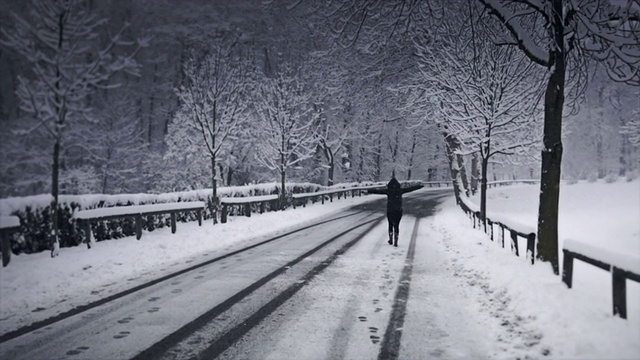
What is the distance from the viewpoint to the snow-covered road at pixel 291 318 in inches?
170

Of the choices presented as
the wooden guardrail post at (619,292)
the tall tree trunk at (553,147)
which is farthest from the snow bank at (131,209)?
the wooden guardrail post at (619,292)

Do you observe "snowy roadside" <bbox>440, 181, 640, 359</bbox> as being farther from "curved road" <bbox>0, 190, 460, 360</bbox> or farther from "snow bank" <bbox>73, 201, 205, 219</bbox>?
"snow bank" <bbox>73, 201, 205, 219</bbox>

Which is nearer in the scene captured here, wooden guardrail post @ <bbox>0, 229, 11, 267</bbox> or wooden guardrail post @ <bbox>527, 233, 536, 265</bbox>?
wooden guardrail post @ <bbox>527, 233, 536, 265</bbox>

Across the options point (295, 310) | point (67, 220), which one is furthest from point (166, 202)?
point (295, 310)

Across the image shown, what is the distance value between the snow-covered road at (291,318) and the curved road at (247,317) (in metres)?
0.01

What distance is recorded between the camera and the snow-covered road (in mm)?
4320

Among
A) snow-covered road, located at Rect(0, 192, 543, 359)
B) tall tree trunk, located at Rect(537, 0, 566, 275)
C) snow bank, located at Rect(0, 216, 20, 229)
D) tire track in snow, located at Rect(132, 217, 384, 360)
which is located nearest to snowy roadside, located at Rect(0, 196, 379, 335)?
snow-covered road, located at Rect(0, 192, 543, 359)

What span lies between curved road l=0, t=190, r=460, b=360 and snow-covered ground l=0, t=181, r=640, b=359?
23.4 inches

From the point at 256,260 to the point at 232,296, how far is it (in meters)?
2.90

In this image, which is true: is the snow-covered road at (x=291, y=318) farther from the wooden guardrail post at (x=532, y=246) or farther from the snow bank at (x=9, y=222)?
the snow bank at (x=9, y=222)

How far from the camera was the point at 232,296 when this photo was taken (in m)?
6.31

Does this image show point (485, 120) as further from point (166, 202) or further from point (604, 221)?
point (166, 202)

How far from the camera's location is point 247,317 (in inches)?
210

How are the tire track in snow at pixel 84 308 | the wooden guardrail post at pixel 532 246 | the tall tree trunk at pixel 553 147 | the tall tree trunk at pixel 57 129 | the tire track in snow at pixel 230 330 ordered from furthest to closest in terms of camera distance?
1. the tall tree trunk at pixel 57 129
2. the wooden guardrail post at pixel 532 246
3. the tall tree trunk at pixel 553 147
4. the tire track in snow at pixel 84 308
5. the tire track in snow at pixel 230 330
